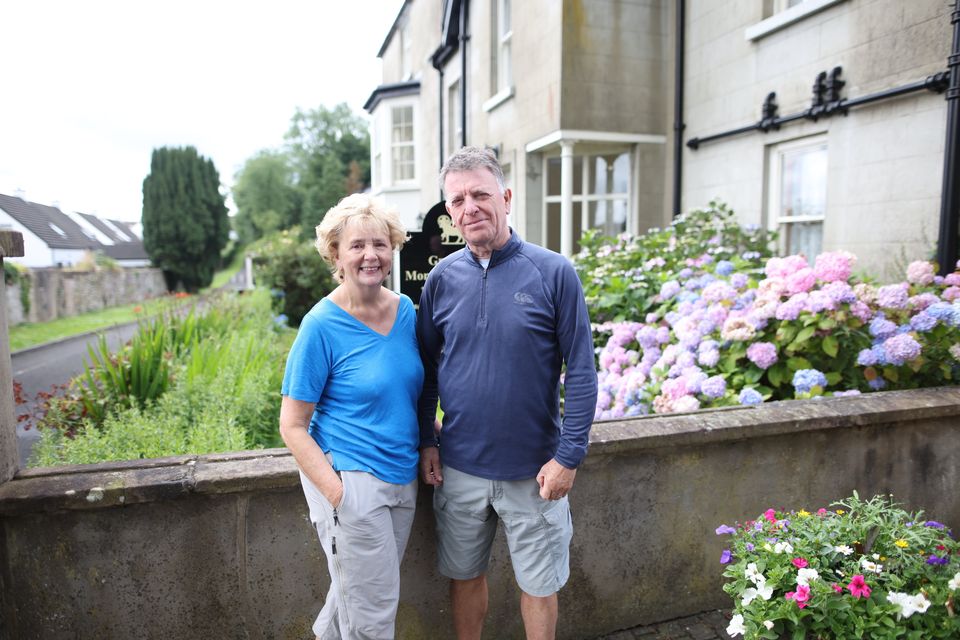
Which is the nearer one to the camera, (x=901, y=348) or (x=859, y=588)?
(x=859, y=588)

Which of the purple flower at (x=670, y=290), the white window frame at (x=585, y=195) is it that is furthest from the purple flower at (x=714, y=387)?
the white window frame at (x=585, y=195)

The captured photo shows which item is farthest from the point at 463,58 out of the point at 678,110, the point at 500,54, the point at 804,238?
the point at 804,238

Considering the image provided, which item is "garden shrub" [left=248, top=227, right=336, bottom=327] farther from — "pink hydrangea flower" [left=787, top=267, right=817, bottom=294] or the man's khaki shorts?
the man's khaki shorts

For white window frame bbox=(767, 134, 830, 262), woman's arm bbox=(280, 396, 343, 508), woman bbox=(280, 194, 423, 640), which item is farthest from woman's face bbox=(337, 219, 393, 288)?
white window frame bbox=(767, 134, 830, 262)

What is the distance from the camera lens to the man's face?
6.77ft

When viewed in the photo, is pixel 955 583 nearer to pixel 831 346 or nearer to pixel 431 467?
pixel 431 467

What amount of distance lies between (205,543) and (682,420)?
6.68ft

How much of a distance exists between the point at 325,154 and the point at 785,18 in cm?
5507

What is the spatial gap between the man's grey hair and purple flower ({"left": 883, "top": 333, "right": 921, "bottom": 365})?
2.56 meters

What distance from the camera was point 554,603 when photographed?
2184 mm

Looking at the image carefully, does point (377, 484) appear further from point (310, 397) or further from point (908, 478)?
point (908, 478)

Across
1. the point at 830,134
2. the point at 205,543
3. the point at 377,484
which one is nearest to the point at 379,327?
the point at 377,484

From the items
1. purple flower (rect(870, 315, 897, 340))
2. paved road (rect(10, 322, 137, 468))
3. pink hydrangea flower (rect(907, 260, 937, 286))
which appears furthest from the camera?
paved road (rect(10, 322, 137, 468))

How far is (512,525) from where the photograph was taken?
2135 millimetres
